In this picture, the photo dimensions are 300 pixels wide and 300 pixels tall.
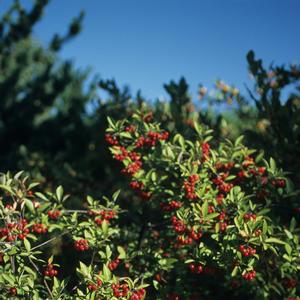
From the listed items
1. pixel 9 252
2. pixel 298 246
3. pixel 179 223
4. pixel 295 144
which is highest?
pixel 295 144

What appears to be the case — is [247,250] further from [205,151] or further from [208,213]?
[205,151]

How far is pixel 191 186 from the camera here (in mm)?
3645

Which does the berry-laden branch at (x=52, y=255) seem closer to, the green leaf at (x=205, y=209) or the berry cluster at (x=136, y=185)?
the berry cluster at (x=136, y=185)

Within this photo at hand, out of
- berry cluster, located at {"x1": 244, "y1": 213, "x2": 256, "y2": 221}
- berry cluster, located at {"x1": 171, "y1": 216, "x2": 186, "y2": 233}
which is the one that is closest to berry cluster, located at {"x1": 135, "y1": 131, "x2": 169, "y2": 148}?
berry cluster, located at {"x1": 171, "y1": 216, "x2": 186, "y2": 233}

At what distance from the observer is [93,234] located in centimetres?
357

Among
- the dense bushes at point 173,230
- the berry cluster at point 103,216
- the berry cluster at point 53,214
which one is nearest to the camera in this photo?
the dense bushes at point 173,230

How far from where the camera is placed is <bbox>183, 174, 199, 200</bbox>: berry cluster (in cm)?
363

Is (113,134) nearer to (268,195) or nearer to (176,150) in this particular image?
(176,150)

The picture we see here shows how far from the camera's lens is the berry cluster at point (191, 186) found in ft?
11.9

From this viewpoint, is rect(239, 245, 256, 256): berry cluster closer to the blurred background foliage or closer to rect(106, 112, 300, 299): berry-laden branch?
rect(106, 112, 300, 299): berry-laden branch

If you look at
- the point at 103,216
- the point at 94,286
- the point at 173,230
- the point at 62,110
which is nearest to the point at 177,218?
the point at 173,230

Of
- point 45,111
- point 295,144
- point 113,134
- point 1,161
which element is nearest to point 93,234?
point 113,134

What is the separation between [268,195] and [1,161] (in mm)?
8240

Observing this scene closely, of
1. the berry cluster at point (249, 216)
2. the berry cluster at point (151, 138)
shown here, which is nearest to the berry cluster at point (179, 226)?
the berry cluster at point (249, 216)
